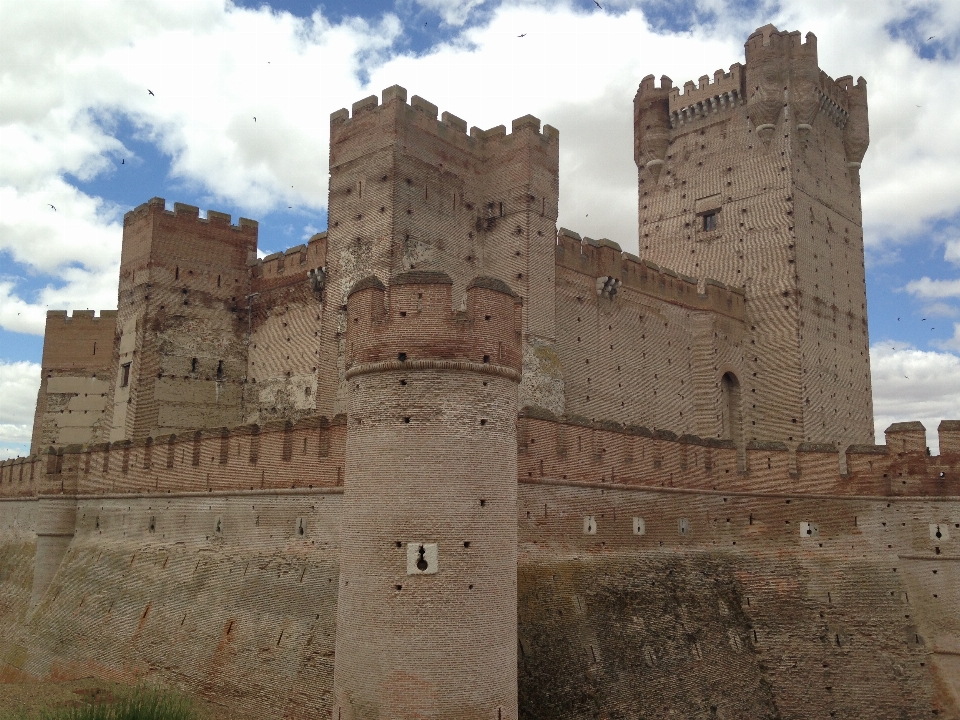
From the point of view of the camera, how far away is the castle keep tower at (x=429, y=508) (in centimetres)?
959

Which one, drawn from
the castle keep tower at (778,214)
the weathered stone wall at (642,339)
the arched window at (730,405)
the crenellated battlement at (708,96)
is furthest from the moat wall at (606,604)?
the crenellated battlement at (708,96)

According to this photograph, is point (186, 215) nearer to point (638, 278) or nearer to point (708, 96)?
point (638, 278)

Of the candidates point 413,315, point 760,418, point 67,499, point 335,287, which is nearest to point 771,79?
point 760,418

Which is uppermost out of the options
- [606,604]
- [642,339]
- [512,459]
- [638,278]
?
[638,278]

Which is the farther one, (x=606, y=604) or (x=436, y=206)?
(x=436, y=206)

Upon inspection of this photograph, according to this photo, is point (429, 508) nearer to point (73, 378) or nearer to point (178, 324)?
point (178, 324)

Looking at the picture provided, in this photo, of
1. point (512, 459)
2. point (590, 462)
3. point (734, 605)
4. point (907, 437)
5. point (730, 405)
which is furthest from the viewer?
point (730, 405)

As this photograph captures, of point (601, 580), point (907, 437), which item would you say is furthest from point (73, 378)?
point (907, 437)

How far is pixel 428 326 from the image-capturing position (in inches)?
408

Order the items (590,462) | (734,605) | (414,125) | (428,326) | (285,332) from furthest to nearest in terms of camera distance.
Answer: (285,332), (414,125), (734,605), (590,462), (428,326)

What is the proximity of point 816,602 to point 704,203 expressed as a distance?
15647mm

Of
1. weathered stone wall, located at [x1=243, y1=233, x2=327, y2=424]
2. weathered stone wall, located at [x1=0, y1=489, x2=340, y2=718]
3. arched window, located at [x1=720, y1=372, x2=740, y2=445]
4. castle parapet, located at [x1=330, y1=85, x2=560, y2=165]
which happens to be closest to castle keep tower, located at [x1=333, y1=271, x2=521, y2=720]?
weathered stone wall, located at [x1=0, y1=489, x2=340, y2=718]

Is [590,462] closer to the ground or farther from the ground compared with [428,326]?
Result: closer to the ground

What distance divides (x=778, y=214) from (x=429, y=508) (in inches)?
808
